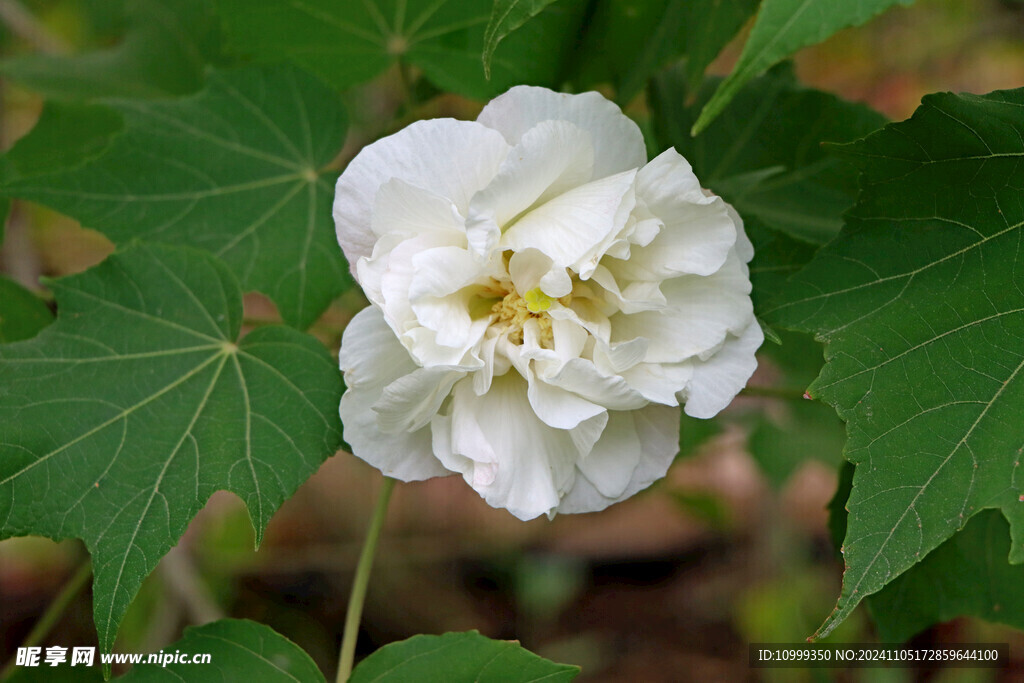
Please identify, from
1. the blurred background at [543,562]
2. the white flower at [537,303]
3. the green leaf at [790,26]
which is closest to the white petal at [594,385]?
the white flower at [537,303]

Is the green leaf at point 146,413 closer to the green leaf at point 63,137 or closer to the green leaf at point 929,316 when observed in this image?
the green leaf at point 63,137

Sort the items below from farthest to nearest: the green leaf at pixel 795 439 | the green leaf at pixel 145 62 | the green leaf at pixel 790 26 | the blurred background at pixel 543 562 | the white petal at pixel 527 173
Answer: the blurred background at pixel 543 562, the green leaf at pixel 795 439, the green leaf at pixel 145 62, the white petal at pixel 527 173, the green leaf at pixel 790 26

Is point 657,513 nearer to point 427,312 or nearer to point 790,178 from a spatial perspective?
point 790,178

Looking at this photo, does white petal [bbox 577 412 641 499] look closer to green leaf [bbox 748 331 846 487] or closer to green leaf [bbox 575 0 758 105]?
green leaf [bbox 575 0 758 105]

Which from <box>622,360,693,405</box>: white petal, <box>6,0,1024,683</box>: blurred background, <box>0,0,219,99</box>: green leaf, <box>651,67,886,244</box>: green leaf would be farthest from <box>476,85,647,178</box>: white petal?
<box>6,0,1024,683</box>: blurred background

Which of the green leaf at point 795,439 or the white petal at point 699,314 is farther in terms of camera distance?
the green leaf at point 795,439

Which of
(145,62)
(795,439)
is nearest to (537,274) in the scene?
(145,62)
